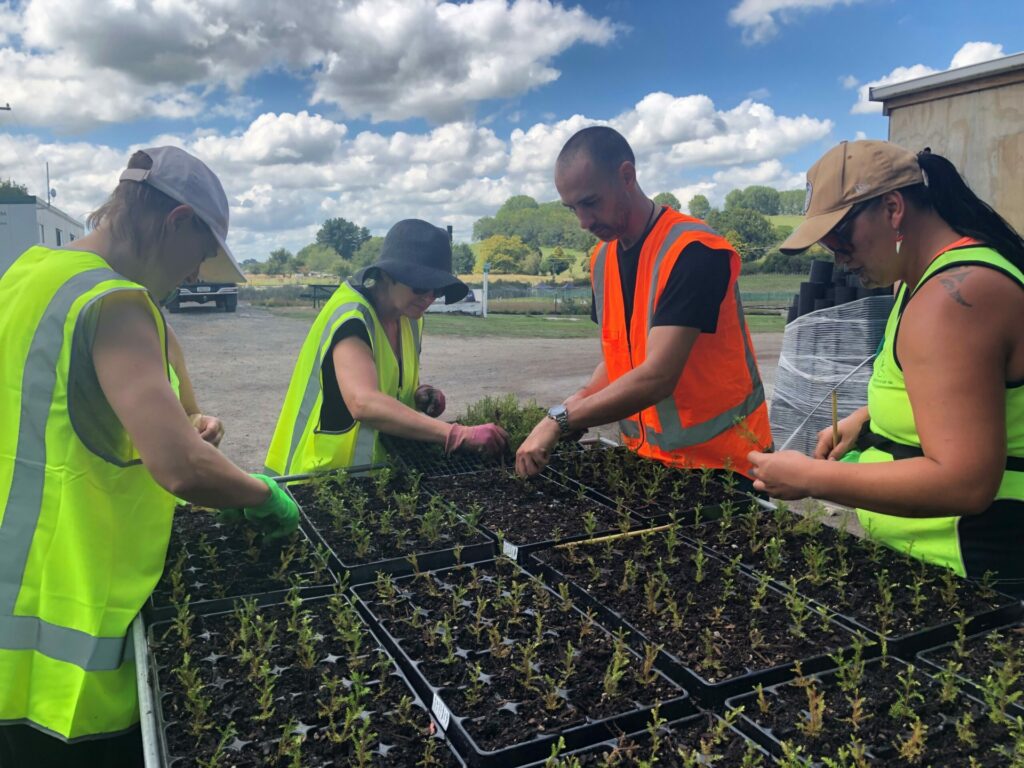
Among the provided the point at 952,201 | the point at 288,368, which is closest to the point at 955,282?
the point at 952,201

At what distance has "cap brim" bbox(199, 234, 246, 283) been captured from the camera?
6.25 feet

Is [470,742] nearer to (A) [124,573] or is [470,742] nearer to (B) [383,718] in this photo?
(B) [383,718]

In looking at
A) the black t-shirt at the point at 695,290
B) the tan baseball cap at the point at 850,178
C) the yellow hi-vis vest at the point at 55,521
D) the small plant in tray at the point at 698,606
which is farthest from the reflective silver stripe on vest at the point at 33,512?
the black t-shirt at the point at 695,290

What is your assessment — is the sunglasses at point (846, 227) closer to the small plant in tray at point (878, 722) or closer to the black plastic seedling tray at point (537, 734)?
the small plant in tray at point (878, 722)

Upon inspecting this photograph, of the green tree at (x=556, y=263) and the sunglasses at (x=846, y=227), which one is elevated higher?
the green tree at (x=556, y=263)

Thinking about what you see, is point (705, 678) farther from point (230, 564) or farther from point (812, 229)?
point (230, 564)

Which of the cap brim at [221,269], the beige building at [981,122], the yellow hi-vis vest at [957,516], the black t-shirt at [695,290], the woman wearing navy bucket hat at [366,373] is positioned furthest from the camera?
the beige building at [981,122]

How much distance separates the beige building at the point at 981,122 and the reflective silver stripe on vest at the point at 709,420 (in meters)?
4.09

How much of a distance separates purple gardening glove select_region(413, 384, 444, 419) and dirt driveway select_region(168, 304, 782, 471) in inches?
166

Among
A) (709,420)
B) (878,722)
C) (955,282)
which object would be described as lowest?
(878,722)

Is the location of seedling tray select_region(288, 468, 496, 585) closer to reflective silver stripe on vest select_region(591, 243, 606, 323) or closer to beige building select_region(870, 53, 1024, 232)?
reflective silver stripe on vest select_region(591, 243, 606, 323)

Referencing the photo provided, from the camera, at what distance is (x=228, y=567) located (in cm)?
195

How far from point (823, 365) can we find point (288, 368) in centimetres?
1077

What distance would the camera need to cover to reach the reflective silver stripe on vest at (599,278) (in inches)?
124
